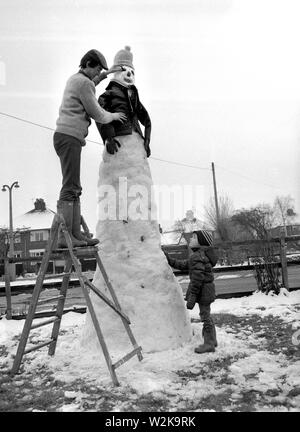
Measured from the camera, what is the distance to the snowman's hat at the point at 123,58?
486 cm

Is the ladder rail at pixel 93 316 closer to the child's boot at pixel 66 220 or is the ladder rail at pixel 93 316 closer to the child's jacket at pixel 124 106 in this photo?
the child's boot at pixel 66 220

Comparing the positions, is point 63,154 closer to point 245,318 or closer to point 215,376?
point 215,376

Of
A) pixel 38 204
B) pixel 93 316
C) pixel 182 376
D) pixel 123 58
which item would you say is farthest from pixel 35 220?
pixel 182 376

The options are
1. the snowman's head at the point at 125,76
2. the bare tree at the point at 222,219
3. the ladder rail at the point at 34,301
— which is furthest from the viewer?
the bare tree at the point at 222,219

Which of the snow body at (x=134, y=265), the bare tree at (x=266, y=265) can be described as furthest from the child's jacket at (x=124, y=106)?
the bare tree at (x=266, y=265)

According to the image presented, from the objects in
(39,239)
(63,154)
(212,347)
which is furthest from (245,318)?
(39,239)

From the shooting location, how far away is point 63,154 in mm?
3766

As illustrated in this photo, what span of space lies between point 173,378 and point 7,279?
161 inches

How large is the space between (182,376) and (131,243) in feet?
4.80

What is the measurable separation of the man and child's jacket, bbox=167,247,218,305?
43.0 inches

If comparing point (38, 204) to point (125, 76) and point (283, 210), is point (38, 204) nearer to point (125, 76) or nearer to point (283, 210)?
point (283, 210)

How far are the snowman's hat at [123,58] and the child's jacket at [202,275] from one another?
2407 millimetres

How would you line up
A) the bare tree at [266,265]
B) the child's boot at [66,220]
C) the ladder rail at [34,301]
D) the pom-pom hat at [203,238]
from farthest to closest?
the bare tree at [266,265], the pom-pom hat at [203,238], the child's boot at [66,220], the ladder rail at [34,301]

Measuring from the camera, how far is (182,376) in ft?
11.1
